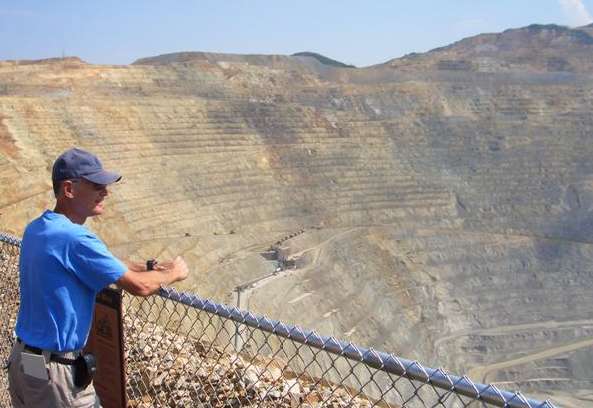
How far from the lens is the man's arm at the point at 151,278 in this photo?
130 inches

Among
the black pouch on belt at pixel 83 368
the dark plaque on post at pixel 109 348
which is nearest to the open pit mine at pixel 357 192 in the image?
the dark plaque on post at pixel 109 348

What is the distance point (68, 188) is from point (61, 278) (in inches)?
19.6

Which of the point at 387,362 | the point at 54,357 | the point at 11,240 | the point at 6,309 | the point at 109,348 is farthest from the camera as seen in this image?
the point at 6,309

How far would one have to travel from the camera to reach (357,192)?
1874 inches

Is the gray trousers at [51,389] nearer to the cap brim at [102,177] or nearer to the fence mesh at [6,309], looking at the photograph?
the cap brim at [102,177]

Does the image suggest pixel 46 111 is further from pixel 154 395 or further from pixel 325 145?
pixel 154 395

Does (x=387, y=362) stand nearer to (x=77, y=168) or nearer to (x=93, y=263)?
(x=93, y=263)

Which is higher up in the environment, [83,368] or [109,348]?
[83,368]

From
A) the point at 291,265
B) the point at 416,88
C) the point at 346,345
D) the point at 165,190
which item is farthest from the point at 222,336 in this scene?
the point at 416,88

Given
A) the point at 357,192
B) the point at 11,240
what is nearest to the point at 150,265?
the point at 11,240

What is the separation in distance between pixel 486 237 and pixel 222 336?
95.8 ft

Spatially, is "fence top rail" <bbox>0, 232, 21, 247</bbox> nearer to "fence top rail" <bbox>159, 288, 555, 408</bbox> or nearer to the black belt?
"fence top rail" <bbox>159, 288, 555, 408</bbox>

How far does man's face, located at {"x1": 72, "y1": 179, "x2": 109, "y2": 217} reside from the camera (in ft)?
11.1

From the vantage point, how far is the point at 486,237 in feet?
155
